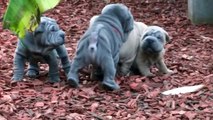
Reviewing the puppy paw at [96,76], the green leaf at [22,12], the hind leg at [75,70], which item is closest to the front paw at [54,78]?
the hind leg at [75,70]

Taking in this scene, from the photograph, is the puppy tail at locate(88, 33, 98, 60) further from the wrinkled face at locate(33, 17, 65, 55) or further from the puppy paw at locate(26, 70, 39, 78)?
the puppy paw at locate(26, 70, 39, 78)

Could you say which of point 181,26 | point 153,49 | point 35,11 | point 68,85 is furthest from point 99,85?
point 181,26

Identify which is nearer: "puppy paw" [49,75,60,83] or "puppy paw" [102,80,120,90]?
"puppy paw" [102,80,120,90]

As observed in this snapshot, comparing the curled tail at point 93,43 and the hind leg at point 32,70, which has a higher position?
the curled tail at point 93,43

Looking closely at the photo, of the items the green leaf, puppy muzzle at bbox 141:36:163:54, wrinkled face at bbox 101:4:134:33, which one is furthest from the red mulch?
the green leaf

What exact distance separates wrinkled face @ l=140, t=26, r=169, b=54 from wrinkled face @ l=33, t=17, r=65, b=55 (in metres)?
0.73

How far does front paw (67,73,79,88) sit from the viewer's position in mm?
3889

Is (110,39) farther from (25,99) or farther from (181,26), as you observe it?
(181,26)

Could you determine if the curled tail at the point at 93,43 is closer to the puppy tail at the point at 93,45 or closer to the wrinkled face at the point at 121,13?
the puppy tail at the point at 93,45

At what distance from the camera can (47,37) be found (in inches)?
153

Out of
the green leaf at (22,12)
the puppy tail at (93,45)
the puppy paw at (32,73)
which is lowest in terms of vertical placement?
the puppy paw at (32,73)

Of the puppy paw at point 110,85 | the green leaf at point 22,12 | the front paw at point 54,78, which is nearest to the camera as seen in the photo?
the green leaf at point 22,12

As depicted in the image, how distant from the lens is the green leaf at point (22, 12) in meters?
1.68

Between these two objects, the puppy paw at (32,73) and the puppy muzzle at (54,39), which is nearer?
the puppy muzzle at (54,39)
